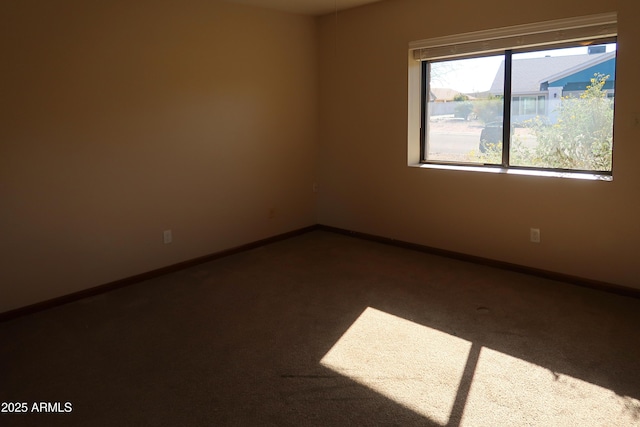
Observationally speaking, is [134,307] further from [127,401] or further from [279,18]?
[279,18]

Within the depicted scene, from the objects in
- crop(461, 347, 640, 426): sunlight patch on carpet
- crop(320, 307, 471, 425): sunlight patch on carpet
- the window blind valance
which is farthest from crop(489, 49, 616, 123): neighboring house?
crop(461, 347, 640, 426): sunlight patch on carpet

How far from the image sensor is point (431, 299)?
11.8 feet

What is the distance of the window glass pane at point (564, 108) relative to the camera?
12.0ft

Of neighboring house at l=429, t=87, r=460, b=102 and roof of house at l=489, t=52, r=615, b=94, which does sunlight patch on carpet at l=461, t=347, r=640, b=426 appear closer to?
roof of house at l=489, t=52, r=615, b=94

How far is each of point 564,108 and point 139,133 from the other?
3.38 metres

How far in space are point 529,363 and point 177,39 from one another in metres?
3.57

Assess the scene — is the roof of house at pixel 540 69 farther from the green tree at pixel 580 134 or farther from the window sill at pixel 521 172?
the window sill at pixel 521 172

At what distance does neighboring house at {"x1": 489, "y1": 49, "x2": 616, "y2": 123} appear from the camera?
12.0 feet

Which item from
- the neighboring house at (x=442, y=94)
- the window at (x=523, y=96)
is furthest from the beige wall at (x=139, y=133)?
the window at (x=523, y=96)

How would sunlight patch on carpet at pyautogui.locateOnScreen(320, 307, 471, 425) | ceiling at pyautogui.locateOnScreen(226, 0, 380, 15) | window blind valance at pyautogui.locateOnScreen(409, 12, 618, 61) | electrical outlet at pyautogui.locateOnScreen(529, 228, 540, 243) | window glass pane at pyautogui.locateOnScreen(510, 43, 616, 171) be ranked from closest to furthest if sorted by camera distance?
sunlight patch on carpet at pyautogui.locateOnScreen(320, 307, 471, 425) < window blind valance at pyautogui.locateOnScreen(409, 12, 618, 61) < window glass pane at pyautogui.locateOnScreen(510, 43, 616, 171) < electrical outlet at pyautogui.locateOnScreen(529, 228, 540, 243) < ceiling at pyautogui.locateOnScreen(226, 0, 380, 15)

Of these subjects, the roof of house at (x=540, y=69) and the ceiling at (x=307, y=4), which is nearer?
the roof of house at (x=540, y=69)

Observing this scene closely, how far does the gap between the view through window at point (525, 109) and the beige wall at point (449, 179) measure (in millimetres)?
231

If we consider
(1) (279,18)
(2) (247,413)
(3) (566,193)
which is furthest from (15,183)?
(3) (566,193)

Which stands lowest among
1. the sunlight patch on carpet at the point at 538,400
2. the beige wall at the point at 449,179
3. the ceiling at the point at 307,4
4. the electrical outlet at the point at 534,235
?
the sunlight patch on carpet at the point at 538,400
